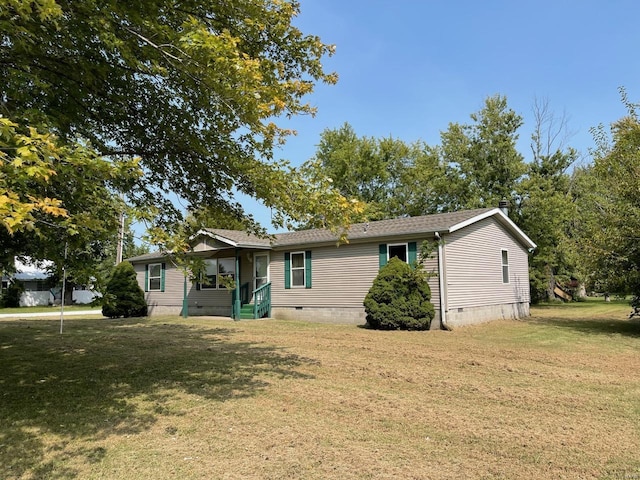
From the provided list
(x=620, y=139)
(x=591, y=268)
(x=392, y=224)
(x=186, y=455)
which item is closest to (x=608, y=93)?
(x=620, y=139)

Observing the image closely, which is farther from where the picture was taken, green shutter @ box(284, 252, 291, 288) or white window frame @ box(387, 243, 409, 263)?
green shutter @ box(284, 252, 291, 288)

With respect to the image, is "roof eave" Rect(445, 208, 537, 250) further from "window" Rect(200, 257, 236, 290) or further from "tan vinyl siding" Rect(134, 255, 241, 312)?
"window" Rect(200, 257, 236, 290)

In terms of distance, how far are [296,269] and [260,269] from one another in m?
1.91

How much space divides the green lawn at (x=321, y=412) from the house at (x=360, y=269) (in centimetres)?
457

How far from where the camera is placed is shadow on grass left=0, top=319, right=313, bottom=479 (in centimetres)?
400

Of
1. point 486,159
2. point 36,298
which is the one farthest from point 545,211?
point 36,298

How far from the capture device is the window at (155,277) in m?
21.5

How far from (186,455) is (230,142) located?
13.0 ft

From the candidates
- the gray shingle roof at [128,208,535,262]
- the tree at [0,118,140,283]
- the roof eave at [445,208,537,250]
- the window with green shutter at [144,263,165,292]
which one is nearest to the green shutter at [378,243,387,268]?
the gray shingle roof at [128,208,535,262]

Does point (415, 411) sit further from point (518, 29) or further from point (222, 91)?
point (518, 29)

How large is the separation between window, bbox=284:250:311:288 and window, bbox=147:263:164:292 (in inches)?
299

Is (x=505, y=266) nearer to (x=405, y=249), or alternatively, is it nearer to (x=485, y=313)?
(x=485, y=313)

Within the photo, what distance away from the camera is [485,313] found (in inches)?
610

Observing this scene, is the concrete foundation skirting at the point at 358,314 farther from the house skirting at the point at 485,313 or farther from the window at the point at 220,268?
the window at the point at 220,268
